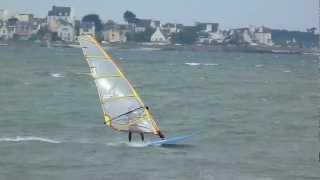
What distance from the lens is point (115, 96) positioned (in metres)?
27.1

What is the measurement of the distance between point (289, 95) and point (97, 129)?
95.0 feet

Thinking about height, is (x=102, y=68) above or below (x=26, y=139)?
above

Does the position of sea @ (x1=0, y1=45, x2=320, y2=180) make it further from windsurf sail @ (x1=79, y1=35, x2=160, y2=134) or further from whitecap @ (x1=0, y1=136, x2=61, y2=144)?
windsurf sail @ (x1=79, y1=35, x2=160, y2=134)

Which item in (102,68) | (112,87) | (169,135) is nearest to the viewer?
(102,68)

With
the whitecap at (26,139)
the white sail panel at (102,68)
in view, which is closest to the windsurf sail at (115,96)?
the white sail panel at (102,68)

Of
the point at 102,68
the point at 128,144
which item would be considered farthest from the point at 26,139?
the point at 102,68

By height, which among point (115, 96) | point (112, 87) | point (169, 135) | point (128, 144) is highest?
point (112, 87)

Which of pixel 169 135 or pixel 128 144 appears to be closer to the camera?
pixel 128 144

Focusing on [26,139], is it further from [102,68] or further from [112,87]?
[102,68]

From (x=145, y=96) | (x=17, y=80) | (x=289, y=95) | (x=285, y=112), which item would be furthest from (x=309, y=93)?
(x=17, y=80)

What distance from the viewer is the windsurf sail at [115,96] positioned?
88.3 feet

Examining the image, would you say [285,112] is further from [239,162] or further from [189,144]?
[239,162]

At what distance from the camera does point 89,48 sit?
1051 inches

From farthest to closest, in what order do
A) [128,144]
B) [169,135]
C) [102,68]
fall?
[169,135] → [128,144] → [102,68]
